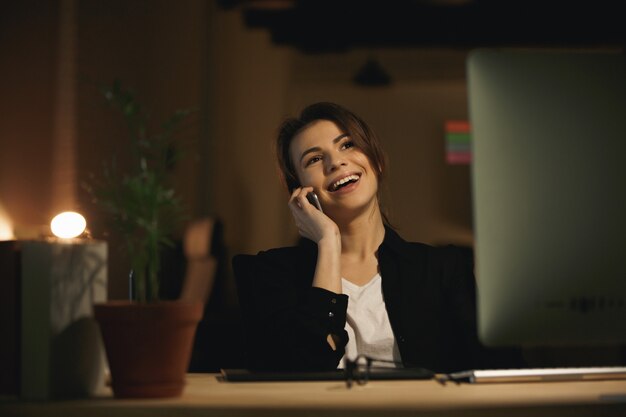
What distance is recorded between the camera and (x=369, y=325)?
179cm

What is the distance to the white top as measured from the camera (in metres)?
1.75

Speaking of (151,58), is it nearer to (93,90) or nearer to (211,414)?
(93,90)

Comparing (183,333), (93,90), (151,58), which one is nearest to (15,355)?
(183,333)

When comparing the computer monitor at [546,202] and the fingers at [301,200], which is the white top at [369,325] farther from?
the computer monitor at [546,202]

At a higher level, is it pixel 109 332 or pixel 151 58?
pixel 151 58

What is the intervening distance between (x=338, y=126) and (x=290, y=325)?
27.9 inches

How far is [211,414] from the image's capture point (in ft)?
2.80

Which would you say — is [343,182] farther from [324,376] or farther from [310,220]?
[324,376]

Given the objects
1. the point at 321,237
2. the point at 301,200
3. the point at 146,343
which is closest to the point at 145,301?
the point at 146,343

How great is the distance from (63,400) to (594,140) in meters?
0.76

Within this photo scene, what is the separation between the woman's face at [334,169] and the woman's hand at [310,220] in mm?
54

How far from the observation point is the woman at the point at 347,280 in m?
1.54

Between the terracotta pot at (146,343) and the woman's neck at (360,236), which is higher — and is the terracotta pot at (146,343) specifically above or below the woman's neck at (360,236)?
below

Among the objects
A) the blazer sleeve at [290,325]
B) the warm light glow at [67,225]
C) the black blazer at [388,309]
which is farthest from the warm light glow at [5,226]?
the blazer sleeve at [290,325]
